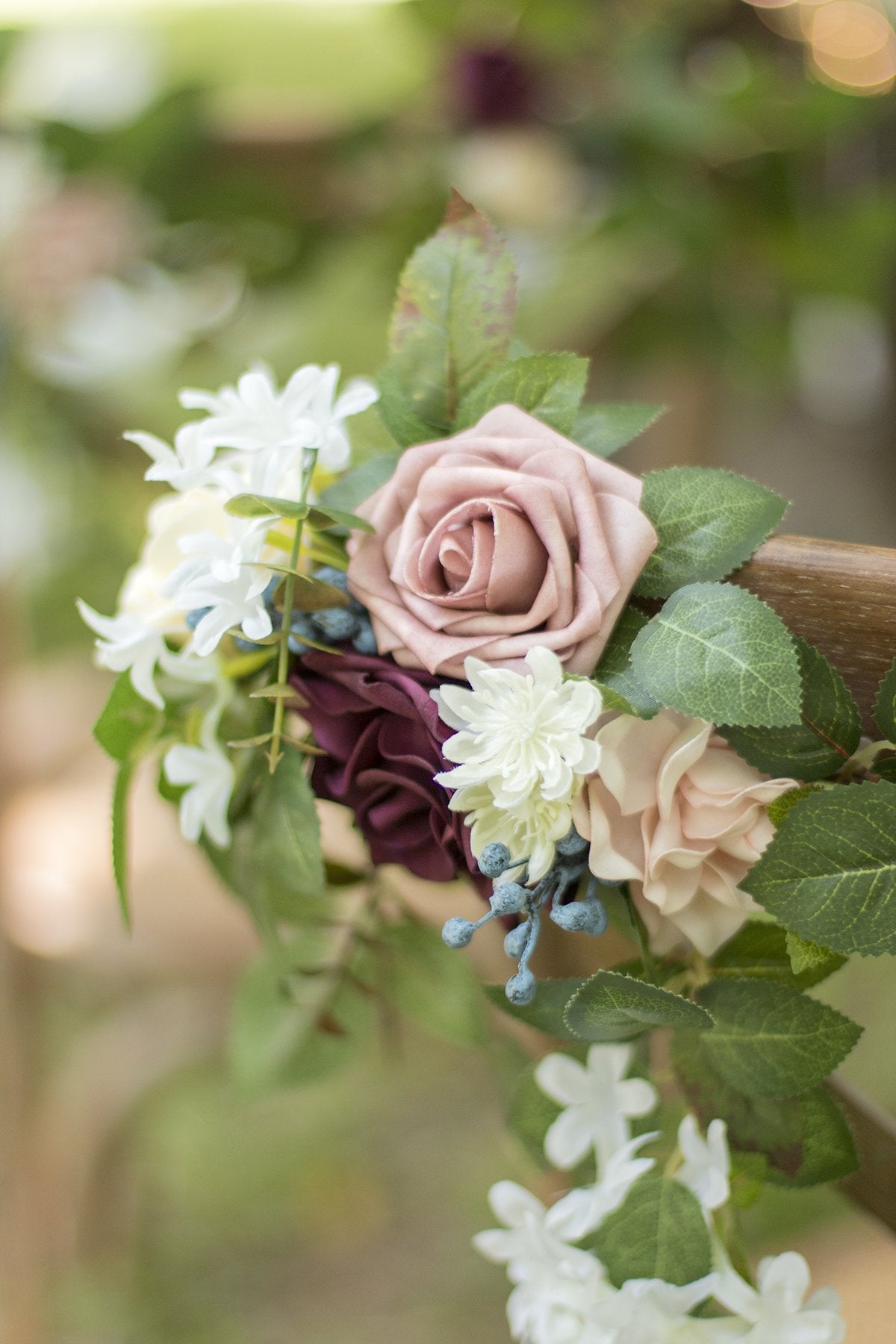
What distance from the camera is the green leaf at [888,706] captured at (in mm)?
313

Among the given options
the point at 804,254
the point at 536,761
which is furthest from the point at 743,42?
the point at 536,761

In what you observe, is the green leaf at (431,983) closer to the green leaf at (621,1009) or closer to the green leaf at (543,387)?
the green leaf at (621,1009)

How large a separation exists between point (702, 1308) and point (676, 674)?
0.71 ft

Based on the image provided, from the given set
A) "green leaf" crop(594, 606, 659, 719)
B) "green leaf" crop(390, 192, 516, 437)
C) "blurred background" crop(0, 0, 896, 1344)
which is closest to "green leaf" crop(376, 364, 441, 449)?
"green leaf" crop(390, 192, 516, 437)

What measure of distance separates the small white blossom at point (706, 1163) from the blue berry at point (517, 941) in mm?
84

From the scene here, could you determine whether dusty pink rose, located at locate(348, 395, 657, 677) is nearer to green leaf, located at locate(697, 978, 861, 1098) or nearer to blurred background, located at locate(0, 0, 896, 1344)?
green leaf, located at locate(697, 978, 861, 1098)

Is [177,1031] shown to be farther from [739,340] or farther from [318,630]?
[739,340]

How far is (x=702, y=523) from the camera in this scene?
349mm

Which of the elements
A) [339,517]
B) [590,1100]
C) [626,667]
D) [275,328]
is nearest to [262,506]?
[339,517]

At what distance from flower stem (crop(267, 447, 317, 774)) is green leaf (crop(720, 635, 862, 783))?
0.15 m

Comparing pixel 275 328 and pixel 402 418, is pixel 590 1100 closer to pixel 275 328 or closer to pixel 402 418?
pixel 402 418

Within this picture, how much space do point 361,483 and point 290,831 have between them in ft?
0.43

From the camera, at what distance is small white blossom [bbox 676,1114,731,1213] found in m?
0.35

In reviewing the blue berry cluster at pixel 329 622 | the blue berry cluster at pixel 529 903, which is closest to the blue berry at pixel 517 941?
the blue berry cluster at pixel 529 903
